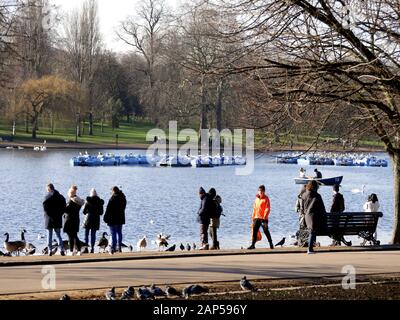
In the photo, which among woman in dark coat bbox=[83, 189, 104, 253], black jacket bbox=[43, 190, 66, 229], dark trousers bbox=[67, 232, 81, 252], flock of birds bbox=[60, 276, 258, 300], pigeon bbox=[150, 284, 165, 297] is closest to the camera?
flock of birds bbox=[60, 276, 258, 300]

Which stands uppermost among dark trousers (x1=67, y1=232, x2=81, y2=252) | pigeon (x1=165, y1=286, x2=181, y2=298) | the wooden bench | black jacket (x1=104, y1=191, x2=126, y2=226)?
black jacket (x1=104, y1=191, x2=126, y2=226)

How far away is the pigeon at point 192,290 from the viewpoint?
13945 millimetres

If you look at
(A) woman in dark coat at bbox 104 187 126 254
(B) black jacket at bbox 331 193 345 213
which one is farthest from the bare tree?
(B) black jacket at bbox 331 193 345 213

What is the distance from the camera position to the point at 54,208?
20.8 metres

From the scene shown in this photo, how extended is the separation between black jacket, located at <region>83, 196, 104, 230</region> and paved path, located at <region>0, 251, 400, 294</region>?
3.57 m

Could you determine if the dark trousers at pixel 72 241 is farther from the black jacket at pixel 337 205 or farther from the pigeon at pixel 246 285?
the pigeon at pixel 246 285

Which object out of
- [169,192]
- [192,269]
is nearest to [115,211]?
[192,269]

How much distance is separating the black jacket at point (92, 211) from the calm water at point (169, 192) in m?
4.75

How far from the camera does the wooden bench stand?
22859 millimetres

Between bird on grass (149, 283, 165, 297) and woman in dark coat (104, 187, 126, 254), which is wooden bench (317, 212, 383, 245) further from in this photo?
bird on grass (149, 283, 165, 297)

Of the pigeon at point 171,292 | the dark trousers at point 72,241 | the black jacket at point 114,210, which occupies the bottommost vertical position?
the pigeon at point 171,292

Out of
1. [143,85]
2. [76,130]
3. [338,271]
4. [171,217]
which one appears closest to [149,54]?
[143,85]

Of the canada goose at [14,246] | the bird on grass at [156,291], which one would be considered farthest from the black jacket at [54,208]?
the bird on grass at [156,291]
